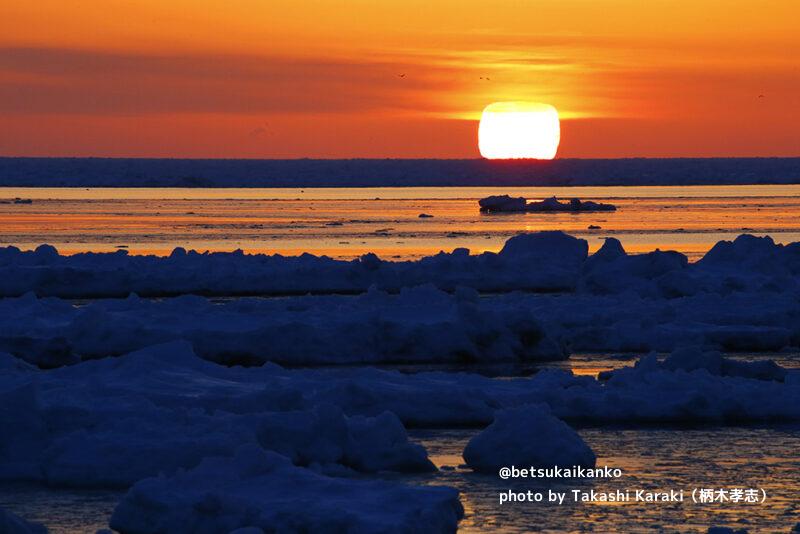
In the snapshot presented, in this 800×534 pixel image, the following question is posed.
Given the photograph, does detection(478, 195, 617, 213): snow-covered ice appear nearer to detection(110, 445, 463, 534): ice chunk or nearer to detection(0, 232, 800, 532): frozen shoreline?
detection(0, 232, 800, 532): frozen shoreline

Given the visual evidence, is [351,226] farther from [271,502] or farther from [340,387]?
[271,502]

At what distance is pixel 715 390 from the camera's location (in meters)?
12.4

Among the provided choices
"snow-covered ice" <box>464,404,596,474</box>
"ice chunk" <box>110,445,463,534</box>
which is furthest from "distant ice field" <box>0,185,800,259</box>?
"ice chunk" <box>110,445,463,534</box>

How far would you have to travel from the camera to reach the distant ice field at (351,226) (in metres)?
34.6

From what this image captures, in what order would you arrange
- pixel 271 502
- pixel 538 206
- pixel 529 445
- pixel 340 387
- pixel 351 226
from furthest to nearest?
pixel 538 206 < pixel 351 226 < pixel 340 387 < pixel 529 445 < pixel 271 502

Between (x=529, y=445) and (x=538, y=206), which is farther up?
(x=538, y=206)

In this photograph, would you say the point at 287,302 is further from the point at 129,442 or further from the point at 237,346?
the point at 129,442

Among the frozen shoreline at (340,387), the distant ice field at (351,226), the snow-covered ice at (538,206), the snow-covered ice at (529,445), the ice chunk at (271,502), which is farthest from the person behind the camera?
the snow-covered ice at (538,206)

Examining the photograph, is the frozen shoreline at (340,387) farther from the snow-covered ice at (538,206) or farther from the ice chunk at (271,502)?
the snow-covered ice at (538,206)

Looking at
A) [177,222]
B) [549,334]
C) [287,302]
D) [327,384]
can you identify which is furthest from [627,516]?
[177,222]

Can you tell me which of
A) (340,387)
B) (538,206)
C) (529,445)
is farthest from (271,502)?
(538,206)

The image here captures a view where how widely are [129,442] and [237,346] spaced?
21.6 feet

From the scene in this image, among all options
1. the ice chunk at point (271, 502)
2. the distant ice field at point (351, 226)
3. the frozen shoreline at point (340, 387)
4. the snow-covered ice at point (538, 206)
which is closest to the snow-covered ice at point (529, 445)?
the frozen shoreline at point (340, 387)

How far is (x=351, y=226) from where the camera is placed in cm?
4497
